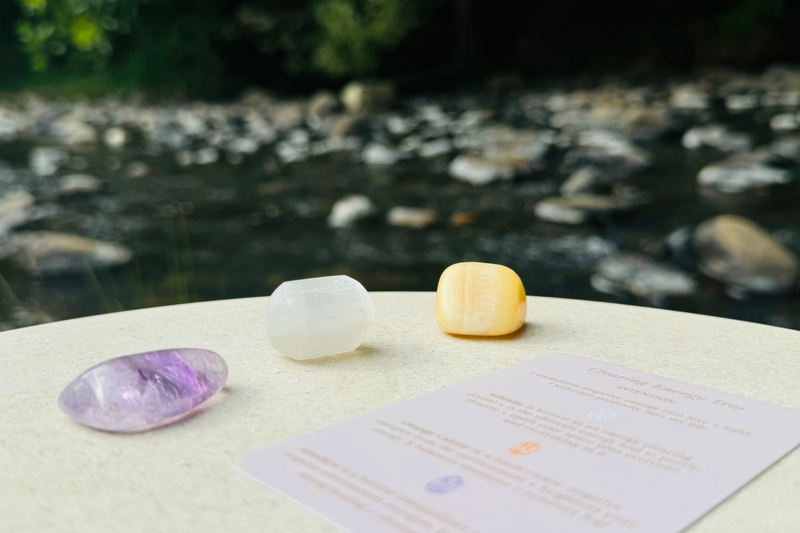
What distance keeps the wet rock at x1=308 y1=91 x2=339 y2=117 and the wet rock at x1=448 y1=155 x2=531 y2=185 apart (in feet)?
5.09

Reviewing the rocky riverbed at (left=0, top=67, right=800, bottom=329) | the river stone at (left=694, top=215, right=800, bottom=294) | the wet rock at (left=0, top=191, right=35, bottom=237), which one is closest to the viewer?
the river stone at (left=694, top=215, right=800, bottom=294)

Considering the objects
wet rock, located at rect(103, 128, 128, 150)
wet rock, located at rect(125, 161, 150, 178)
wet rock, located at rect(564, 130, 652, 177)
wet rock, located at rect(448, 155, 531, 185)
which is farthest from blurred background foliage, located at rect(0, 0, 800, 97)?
wet rock, located at rect(448, 155, 531, 185)

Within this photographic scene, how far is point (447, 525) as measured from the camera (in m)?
0.21

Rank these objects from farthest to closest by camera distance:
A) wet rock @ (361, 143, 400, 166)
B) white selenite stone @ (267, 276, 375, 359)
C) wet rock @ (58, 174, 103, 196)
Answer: wet rock @ (361, 143, 400, 166)
wet rock @ (58, 174, 103, 196)
white selenite stone @ (267, 276, 375, 359)

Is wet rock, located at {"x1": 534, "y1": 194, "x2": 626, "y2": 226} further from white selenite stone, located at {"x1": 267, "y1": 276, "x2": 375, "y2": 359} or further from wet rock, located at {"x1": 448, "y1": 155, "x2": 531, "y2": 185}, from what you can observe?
white selenite stone, located at {"x1": 267, "y1": 276, "x2": 375, "y2": 359}

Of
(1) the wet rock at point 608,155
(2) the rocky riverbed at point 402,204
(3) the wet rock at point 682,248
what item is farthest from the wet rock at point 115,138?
(3) the wet rock at point 682,248

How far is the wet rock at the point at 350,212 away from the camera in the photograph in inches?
68.4

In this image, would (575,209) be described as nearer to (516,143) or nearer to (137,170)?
(516,143)

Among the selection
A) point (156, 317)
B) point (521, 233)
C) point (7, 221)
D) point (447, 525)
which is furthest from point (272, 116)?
point (447, 525)

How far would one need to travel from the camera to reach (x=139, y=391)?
29cm

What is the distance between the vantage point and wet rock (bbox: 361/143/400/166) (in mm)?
2525

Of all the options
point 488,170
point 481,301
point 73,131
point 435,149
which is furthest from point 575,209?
point 73,131

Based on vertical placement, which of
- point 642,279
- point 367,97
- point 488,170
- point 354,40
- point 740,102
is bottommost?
point 642,279

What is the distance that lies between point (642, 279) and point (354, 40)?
2914mm
